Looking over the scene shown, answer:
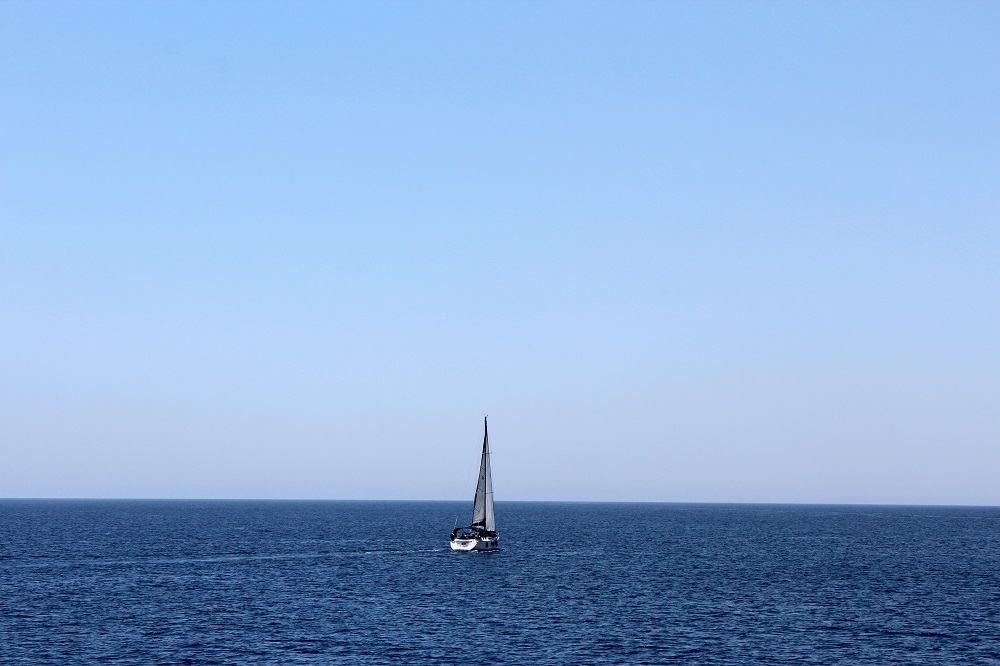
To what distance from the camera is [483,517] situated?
138m

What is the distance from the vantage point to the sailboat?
136000 millimetres

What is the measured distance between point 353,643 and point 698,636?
26.3 m

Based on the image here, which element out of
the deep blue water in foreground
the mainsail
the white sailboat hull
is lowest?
the deep blue water in foreground

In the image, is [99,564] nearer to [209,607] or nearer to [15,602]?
[15,602]

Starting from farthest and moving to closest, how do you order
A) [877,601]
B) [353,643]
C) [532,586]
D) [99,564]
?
[99,564] → [532,586] → [877,601] → [353,643]

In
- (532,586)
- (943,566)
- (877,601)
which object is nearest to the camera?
(877,601)

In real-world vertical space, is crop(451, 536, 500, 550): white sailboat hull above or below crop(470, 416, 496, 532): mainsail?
below

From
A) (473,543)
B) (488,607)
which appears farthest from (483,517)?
(488,607)

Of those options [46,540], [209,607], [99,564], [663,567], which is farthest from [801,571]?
[46,540]

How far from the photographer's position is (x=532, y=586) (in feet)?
340

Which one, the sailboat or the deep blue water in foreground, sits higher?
the sailboat

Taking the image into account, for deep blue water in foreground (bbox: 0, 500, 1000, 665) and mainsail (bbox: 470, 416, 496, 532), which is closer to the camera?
deep blue water in foreground (bbox: 0, 500, 1000, 665)

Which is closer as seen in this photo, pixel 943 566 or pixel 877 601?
pixel 877 601

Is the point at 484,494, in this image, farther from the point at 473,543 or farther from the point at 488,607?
the point at 488,607
